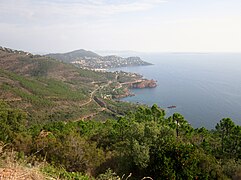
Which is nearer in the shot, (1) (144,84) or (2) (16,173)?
(2) (16,173)

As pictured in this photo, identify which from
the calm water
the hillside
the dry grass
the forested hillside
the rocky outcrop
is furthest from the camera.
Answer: the rocky outcrop

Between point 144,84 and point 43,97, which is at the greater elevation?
point 43,97

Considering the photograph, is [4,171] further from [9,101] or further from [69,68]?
[69,68]

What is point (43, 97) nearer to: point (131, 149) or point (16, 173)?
point (131, 149)

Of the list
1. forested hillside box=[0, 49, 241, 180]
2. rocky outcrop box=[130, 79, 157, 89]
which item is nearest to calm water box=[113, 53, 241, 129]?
rocky outcrop box=[130, 79, 157, 89]

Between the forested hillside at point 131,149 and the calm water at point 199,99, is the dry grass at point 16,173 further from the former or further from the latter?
the calm water at point 199,99

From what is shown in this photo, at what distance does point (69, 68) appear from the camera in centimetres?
7825

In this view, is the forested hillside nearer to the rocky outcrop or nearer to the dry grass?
the dry grass

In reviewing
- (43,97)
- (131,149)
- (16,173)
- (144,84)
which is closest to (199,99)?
(144,84)

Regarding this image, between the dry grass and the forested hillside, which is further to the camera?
the forested hillside

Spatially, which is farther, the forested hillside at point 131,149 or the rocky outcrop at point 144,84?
the rocky outcrop at point 144,84

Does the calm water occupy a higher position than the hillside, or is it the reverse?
the hillside

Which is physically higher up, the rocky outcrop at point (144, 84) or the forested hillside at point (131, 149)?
the forested hillside at point (131, 149)

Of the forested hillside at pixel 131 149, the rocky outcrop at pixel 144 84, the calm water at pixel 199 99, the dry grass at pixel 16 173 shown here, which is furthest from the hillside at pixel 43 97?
the dry grass at pixel 16 173
